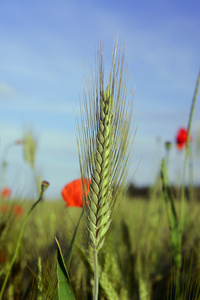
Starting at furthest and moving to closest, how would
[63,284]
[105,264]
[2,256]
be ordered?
1. [2,256]
2. [105,264]
3. [63,284]

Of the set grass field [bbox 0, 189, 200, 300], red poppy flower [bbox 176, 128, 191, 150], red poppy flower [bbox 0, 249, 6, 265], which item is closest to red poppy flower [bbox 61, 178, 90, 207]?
grass field [bbox 0, 189, 200, 300]

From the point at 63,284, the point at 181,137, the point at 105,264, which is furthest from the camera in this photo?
the point at 181,137

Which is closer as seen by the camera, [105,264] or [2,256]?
[105,264]

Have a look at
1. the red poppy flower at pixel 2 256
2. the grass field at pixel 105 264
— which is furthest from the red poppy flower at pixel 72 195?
the red poppy flower at pixel 2 256

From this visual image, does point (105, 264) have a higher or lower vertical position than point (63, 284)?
lower

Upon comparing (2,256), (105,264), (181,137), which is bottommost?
(2,256)

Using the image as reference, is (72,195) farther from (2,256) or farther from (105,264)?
(2,256)

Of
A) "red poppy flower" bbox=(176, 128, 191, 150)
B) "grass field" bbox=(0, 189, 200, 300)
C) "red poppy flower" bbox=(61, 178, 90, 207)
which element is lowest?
"grass field" bbox=(0, 189, 200, 300)

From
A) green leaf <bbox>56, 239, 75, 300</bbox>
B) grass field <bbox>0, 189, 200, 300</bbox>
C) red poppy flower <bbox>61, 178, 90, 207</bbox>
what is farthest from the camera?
Answer: red poppy flower <bbox>61, 178, 90, 207</bbox>

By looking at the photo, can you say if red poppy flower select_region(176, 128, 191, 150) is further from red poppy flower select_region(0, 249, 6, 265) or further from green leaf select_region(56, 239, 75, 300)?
green leaf select_region(56, 239, 75, 300)

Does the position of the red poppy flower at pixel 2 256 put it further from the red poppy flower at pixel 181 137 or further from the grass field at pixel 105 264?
the red poppy flower at pixel 181 137

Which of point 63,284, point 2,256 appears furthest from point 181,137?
point 63,284

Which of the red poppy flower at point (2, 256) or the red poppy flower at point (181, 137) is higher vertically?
the red poppy flower at point (181, 137)

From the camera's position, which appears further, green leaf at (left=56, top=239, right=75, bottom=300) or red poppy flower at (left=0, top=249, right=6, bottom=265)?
red poppy flower at (left=0, top=249, right=6, bottom=265)
